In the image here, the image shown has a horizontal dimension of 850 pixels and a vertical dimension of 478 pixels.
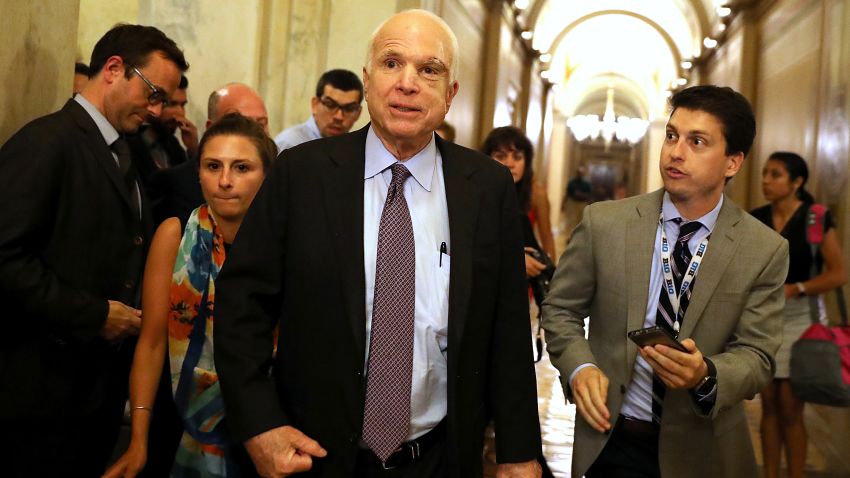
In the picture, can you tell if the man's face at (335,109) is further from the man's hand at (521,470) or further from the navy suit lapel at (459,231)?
the man's hand at (521,470)

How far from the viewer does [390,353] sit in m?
2.09

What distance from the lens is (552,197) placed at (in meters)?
31.3

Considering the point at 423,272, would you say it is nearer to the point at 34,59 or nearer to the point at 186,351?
the point at 186,351

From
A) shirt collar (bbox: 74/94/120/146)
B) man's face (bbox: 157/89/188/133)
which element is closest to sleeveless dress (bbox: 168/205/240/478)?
shirt collar (bbox: 74/94/120/146)

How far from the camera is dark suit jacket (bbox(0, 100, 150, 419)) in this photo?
→ 251 cm

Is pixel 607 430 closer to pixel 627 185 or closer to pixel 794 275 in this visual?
pixel 794 275

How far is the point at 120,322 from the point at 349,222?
101cm


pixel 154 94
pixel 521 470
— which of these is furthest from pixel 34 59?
pixel 521 470

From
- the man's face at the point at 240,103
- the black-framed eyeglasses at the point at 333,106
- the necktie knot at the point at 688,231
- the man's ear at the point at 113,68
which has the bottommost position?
the necktie knot at the point at 688,231

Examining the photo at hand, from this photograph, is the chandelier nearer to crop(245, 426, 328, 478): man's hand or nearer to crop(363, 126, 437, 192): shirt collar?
crop(363, 126, 437, 192): shirt collar

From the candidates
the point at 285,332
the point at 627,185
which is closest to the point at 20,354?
the point at 285,332

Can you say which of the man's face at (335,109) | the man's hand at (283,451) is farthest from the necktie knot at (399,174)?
the man's face at (335,109)

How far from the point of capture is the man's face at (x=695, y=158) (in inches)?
104

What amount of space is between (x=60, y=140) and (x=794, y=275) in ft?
14.3
